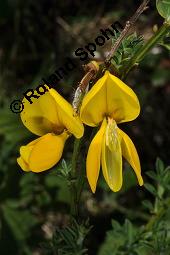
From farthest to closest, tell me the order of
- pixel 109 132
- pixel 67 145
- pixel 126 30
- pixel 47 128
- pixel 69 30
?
pixel 69 30 → pixel 67 145 → pixel 47 128 → pixel 109 132 → pixel 126 30

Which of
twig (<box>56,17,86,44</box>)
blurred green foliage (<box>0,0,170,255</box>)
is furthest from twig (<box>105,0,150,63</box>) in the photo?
twig (<box>56,17,86,44</box>)

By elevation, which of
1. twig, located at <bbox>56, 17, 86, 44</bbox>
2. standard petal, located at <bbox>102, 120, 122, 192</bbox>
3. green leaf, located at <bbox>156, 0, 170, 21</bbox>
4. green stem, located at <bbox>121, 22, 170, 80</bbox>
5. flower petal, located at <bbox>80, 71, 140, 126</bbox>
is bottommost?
standard petal, located at <bbox>102, 120, 122, 192</bbox>

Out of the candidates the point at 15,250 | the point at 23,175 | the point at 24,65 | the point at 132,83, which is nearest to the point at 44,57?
the point at 24,65

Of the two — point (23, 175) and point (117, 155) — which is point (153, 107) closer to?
point (23, 175)

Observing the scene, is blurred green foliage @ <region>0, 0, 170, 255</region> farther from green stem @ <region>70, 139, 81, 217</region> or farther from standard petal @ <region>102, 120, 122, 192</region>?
standard petal @ <region>102, 120, 122, 192</region>

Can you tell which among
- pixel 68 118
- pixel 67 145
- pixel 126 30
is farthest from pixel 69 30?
pixel 126 30

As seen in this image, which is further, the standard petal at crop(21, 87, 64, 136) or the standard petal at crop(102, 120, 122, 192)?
the standard petal at crop(21, 87, 64, 136)

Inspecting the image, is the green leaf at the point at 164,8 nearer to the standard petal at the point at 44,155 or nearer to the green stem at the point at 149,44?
the green stem at the point at 149,44

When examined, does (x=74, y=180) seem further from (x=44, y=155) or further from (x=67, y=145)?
(x=67, y=145)
